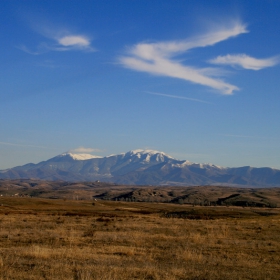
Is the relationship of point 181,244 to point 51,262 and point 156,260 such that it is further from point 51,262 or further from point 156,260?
point 51,262

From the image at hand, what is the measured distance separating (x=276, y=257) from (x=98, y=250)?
849 cm

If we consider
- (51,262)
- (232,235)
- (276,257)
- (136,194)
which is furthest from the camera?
(136,194)

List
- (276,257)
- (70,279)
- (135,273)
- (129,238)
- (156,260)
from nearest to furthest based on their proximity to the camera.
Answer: (70,279)
(135,273)
(156,260)
(276,257)
(129,238)

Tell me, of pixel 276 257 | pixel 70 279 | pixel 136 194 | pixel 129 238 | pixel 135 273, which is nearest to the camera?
pixel 70 279

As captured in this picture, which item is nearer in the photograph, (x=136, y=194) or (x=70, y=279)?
(x=70, y=279)

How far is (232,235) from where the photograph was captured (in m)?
28.2

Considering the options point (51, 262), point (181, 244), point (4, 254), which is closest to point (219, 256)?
point (181, 244)

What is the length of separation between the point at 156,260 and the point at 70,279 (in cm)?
560

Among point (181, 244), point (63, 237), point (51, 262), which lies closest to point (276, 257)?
point (181, 244)

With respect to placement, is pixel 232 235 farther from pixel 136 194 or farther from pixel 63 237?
pixel 136 194

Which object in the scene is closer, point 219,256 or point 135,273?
point 135,273

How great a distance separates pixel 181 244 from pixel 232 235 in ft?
21.9

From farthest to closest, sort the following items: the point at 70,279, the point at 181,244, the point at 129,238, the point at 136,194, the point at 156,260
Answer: the point at 136,194, the point at 129,238, the point at 181,244, the point at 156,260, the point at 70,279

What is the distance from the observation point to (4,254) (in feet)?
58.6
